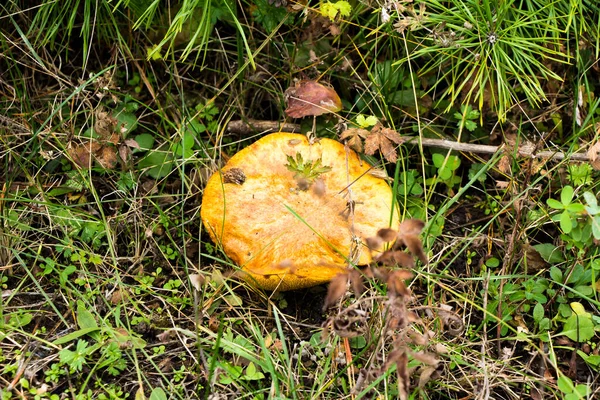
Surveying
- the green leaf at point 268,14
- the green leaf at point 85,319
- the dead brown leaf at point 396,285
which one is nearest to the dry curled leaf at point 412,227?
the dead brown leaf at point 396,285

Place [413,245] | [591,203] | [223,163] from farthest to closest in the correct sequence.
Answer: [223,163]
[591,203]
[413,245]

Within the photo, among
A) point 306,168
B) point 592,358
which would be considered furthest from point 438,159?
point 592,358

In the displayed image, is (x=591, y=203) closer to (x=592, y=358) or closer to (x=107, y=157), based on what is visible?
(x=592, y=358)

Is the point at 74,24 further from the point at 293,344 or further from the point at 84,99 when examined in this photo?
the point at 293,344

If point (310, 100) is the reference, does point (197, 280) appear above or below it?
below

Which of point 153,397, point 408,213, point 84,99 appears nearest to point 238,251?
point 153,397

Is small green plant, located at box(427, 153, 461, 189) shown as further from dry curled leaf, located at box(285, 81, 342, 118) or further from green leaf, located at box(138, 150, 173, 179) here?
green leaf, located at box(138, 150, 173, 179)
